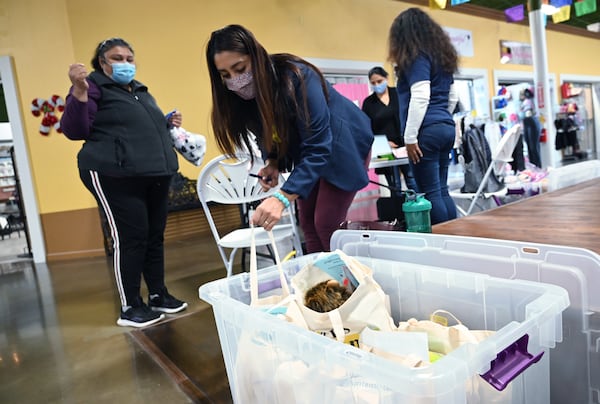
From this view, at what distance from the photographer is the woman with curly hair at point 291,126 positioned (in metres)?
1.09

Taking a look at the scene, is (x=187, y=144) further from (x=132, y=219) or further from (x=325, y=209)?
(x=325, y=209)

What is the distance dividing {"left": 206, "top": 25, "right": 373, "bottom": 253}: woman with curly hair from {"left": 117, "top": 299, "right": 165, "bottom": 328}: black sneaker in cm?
89

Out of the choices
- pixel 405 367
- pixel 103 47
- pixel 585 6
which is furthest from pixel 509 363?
pixel 585 6

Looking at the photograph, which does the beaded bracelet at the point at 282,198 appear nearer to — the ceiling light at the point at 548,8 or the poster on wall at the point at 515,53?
the ceiling light at the point at 548,8

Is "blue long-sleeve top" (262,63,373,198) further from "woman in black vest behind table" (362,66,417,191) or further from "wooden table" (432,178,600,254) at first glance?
"woman in black vest behind table" (362,66,417,191)

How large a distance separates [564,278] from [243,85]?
35.5 inches

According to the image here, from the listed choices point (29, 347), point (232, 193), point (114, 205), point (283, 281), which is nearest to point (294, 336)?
point (283, 281)

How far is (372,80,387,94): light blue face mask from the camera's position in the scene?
3.42 metres

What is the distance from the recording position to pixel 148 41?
4207 mm

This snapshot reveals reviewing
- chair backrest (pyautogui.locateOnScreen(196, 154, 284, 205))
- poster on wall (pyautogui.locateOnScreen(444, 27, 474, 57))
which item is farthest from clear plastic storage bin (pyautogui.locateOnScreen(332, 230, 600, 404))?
poster on wall (pyautogui.locateOnScreen(444, 27, 474, 57))

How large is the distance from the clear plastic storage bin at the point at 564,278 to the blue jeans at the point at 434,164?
95 cm

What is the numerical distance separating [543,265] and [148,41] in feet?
14.4

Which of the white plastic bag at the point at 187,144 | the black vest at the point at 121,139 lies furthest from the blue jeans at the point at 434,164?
the black vest at the point at 121,139

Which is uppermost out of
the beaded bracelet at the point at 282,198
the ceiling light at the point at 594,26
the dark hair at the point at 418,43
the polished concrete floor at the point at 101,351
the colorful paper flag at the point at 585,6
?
the ceiling light at the point at 594,26
